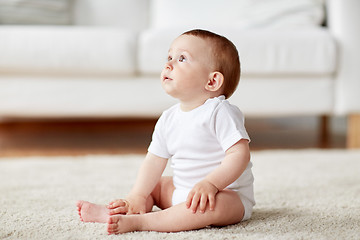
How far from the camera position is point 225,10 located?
2.35 metres

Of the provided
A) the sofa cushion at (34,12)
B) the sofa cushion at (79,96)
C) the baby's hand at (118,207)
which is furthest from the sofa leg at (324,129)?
the baby's hand at (118,207)

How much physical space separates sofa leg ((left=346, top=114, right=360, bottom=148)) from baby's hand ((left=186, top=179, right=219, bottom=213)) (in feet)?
4.17

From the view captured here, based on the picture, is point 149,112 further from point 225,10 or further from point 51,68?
point 225,10

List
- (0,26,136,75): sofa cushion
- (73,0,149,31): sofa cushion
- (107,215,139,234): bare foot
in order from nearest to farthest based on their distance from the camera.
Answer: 1. (107,215,139,234): bare foot
2. (0,26,136,75): sofa cushion
3. (73,0,149,31): sofa cushion

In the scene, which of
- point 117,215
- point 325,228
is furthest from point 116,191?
point 325,228

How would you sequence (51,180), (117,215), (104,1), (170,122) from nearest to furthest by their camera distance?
(117,215) → (170,122) → (51,180) → (104,1)

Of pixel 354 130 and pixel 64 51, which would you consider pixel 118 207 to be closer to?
pixel 64 51

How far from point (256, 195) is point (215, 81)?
38cm

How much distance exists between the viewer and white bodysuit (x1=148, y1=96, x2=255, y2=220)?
2.78ft

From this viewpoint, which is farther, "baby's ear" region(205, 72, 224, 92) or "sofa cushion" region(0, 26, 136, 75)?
"sofa cushion" region(0, 26, 136, 75)

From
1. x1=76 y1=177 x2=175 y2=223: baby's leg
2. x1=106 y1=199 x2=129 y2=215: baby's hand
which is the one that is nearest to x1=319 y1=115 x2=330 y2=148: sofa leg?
x1=76 y1=177 x2=175 y2=223: baby's leg

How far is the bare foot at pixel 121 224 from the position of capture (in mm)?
779

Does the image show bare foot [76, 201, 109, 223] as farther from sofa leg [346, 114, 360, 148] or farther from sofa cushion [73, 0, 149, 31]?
sofa cushion [73, 0, 149, 31]

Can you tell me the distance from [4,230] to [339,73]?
4.59ft
